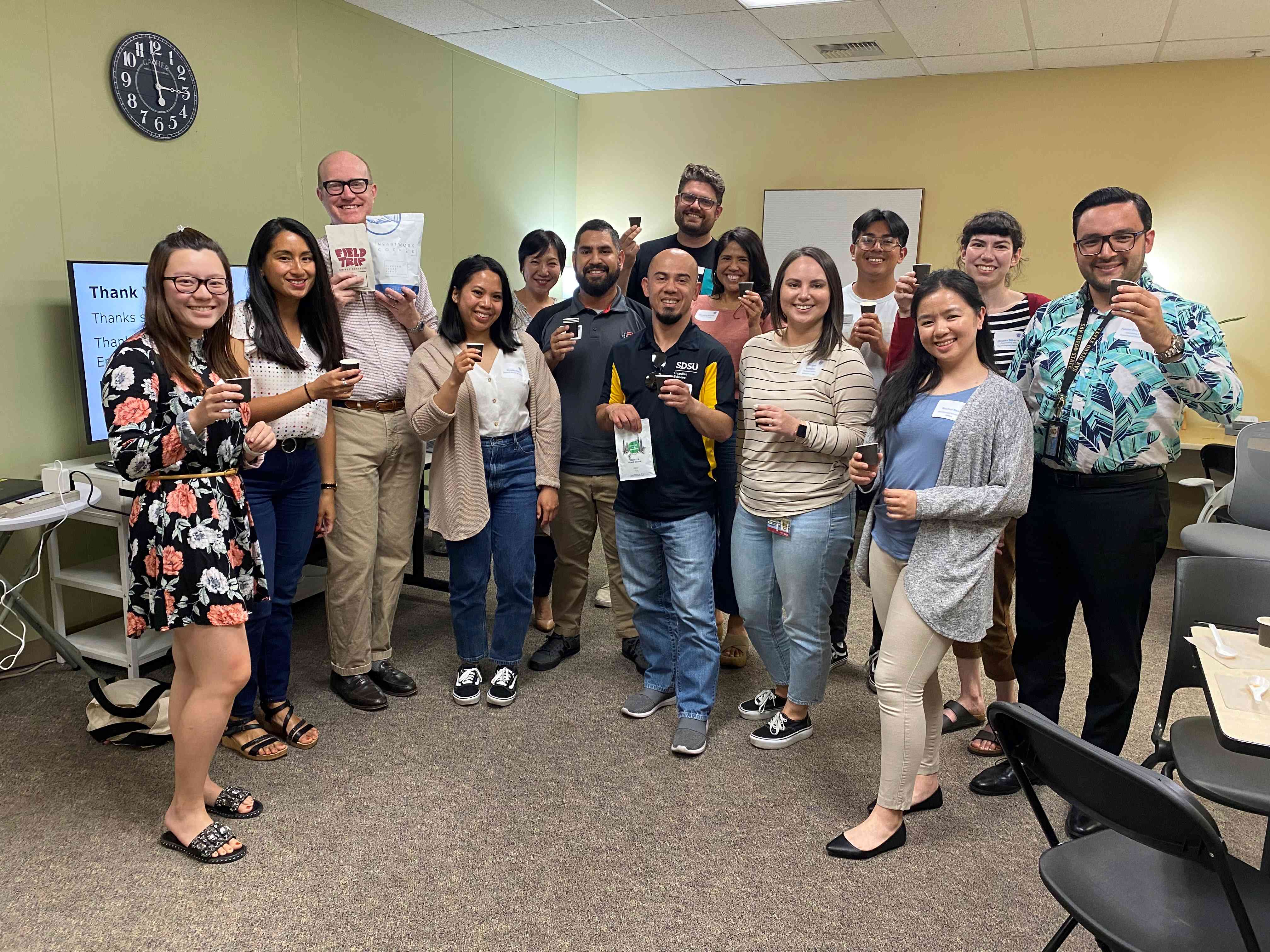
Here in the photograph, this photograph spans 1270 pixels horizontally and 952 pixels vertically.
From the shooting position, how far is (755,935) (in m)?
2.06

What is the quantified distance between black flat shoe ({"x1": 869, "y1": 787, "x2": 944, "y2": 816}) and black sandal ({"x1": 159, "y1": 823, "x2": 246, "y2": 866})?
173 centimetres

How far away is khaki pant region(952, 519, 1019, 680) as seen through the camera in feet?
9.80

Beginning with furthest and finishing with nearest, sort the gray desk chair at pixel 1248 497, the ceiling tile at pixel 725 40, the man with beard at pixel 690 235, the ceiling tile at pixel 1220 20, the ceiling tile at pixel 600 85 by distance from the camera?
the ceiling tile at pixel 600 85
the ceiling tile at pixel 725 40
the ceiling tile at pixel 1220 20
the gray desk chair at pixel 1248 497
the man with beard at pixel 690 235

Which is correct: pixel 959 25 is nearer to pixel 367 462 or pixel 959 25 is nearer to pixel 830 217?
pixel 830 217

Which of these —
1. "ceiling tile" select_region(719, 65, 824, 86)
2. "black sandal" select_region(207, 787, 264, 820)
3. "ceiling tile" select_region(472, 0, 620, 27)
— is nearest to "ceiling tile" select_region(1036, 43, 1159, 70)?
"ceiling tile" select_region(719, 65, 824, 86)

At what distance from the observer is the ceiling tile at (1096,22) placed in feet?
14.3

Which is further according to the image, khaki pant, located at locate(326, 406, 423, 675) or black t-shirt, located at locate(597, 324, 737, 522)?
khaki pant, located at locate(326, 406, 423, 675)

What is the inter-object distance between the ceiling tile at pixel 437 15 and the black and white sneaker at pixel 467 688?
11.2 feet

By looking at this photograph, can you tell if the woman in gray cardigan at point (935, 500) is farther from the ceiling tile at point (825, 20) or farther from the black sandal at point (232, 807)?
the ceiling tile at point (825, 20)

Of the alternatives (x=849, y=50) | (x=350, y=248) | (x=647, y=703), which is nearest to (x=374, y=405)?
(x=350, y=248)

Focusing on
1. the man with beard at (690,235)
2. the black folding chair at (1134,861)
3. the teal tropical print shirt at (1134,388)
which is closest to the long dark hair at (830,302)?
the teal tropical print shirt at (1134,388)

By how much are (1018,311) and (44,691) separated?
3.64 meters

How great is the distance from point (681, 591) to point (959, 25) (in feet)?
12.3

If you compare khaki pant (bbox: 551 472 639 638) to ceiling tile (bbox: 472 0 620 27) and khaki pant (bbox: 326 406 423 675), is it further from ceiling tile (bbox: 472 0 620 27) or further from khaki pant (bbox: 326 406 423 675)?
ceiling tile (bbox: 472 0 620 27)
